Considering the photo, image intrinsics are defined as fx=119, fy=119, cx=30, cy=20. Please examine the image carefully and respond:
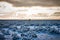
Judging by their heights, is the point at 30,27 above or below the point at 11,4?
below

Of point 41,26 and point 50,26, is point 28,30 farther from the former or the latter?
point 50,26

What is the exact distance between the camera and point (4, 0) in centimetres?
180

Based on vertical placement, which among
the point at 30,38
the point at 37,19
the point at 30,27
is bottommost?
the point at 30,38

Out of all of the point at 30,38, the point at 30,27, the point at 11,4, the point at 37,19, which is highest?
the point at 11,4

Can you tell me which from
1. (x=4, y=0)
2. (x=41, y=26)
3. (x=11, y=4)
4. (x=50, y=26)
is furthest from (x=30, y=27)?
(x=4, y=0)

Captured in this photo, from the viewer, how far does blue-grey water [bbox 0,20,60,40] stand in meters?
1.71

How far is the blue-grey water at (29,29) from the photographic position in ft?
5.60

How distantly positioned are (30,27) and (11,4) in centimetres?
45

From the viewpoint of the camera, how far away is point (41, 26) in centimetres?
175

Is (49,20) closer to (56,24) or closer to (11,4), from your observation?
(56,24)

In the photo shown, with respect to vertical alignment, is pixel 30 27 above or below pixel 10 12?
below

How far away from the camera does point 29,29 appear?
1.74 m

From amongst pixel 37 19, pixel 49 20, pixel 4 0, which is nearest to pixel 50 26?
pixel 49 20

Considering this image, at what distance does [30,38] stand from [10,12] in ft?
1.62
